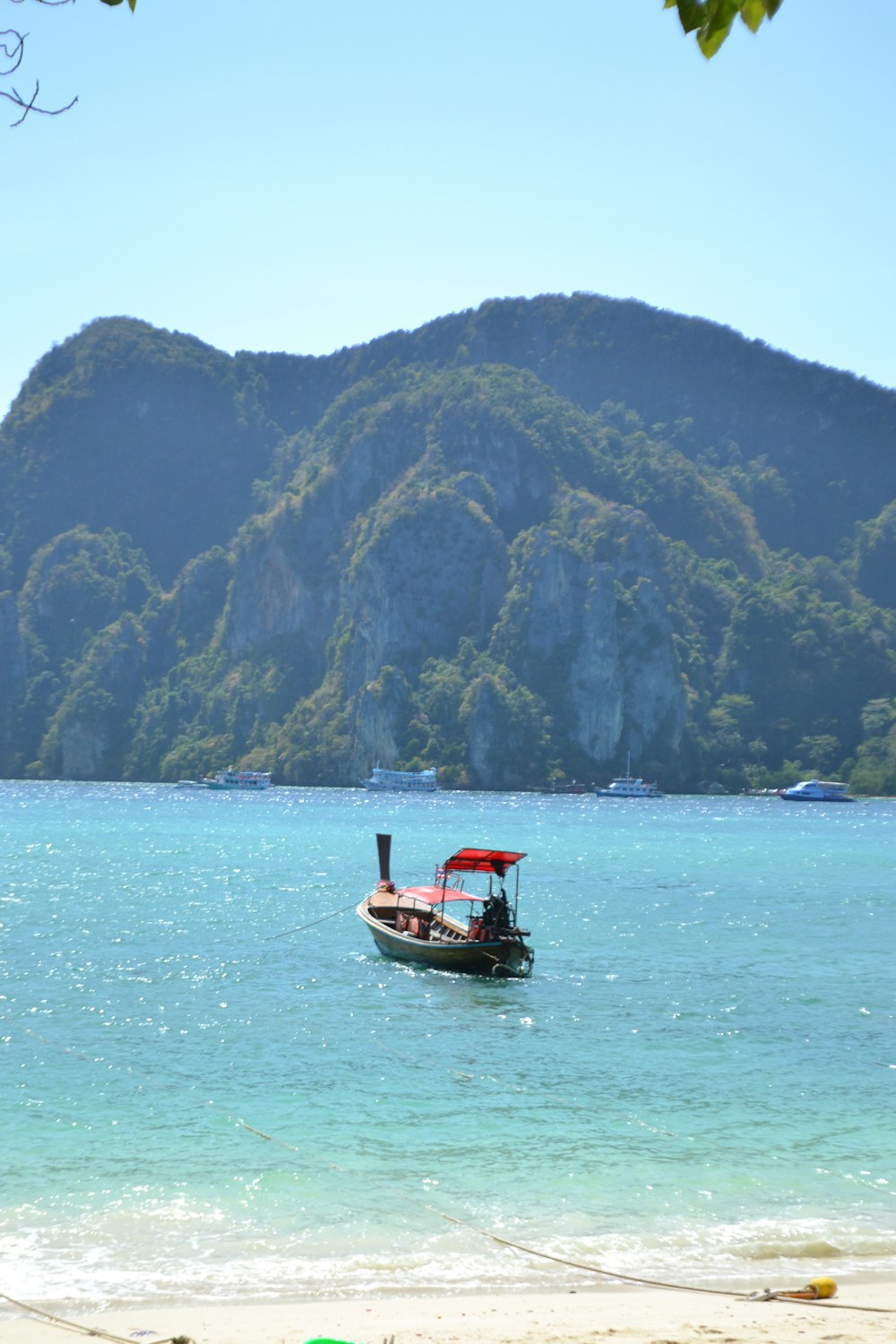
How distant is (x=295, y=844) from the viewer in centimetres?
8356

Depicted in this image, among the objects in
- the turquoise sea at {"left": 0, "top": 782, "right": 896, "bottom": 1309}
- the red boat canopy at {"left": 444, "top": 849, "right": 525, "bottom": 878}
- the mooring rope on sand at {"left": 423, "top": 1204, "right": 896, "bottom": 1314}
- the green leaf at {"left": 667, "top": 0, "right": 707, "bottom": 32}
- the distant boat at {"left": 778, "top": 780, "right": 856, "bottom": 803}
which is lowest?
the turquoise sea at {"left": 0, "top": 782, "right": 896, "bottom": 1309}

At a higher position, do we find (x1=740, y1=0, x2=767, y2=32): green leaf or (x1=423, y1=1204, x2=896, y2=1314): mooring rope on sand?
(x1=740, y1=0, x2=767, y2=32): green leaf

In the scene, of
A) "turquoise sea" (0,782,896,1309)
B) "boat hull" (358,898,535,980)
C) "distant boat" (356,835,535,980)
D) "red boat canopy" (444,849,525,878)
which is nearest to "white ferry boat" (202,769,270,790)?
"turquoise sea" (0,782,896,1309)

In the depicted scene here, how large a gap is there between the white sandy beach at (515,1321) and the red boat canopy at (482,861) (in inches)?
806

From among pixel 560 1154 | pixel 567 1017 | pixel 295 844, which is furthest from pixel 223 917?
pixel 295 844

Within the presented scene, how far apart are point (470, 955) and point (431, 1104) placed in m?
12.7

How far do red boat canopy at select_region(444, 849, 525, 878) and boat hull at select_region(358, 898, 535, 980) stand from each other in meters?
1.80

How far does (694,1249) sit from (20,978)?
21984mm

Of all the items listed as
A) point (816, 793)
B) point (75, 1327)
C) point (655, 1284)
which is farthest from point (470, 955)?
point (816, 793)

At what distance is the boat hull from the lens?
32.1 metres

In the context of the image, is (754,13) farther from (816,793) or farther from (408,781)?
(408,781)

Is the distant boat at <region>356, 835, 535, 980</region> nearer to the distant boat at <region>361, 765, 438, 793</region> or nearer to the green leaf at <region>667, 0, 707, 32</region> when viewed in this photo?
the green leaf at <region>667, 0, 707, 32</region>

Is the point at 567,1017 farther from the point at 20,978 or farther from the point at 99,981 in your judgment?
the point at 20,978

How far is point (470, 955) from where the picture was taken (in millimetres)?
32375
